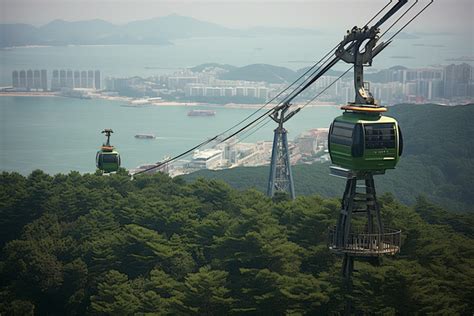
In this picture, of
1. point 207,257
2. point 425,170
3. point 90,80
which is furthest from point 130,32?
point 207,257

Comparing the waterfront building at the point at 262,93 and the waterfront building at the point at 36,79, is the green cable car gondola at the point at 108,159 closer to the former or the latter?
the waterfront building at the point at 262,93

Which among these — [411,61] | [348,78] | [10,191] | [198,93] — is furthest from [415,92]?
[10,191]

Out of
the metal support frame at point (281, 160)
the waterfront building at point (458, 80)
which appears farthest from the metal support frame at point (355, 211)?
the waterfront building at point (458, 80)

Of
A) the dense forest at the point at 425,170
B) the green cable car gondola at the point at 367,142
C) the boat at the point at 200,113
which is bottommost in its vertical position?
the boat at the point at 200,113

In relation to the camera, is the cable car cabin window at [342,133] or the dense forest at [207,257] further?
the dense forest at [207,257]

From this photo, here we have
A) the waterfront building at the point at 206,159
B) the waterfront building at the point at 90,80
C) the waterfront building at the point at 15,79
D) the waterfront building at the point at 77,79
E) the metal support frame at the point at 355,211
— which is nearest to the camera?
the metal support frame at the point at 355,211

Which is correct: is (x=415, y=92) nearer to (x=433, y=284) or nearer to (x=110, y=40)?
(x=433, y=284)

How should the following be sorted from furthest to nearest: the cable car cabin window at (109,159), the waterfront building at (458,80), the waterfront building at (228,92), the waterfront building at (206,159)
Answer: the waterfront building at (228,92)
the waterfront building at (206,159)
the waterfront building at (458,80)
the cable car cabin window at (109,159)
